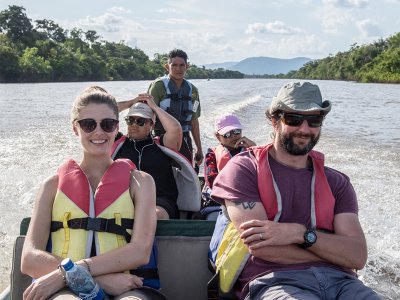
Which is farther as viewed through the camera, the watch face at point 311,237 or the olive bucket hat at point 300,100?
the olive bucket hat at point 300,100

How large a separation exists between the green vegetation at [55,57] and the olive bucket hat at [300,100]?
53827mm

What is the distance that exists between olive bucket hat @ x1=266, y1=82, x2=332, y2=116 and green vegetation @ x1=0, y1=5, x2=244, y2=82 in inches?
2119

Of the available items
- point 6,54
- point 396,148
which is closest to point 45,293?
point 396,148

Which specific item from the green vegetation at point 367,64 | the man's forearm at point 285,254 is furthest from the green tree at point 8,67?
the man's forearm at point 285,254

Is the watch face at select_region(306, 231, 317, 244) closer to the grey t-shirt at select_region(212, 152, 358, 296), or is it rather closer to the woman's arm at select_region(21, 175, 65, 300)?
the grey t-shirt at select_region(212, 152, 358, 296)

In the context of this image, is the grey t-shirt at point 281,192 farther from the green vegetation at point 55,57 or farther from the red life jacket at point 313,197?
the green vegetation at point 55,57

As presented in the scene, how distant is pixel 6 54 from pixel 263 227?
182 feet

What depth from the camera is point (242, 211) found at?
222 centimetres

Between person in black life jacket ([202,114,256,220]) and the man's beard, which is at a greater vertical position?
the man's beard

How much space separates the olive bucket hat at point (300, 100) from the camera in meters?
2.26

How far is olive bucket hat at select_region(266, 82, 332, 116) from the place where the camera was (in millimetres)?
2260

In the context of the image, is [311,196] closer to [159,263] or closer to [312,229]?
[312,229]

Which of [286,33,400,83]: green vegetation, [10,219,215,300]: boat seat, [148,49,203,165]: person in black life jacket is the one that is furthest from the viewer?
[286,33,400,83]: green vegetation

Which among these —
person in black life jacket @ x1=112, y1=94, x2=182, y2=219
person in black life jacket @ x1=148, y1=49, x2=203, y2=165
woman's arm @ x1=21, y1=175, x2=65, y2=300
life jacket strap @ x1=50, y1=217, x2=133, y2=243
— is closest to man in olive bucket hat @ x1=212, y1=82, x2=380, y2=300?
life jacket strap @ x1=50, y1=217, x2=133, y2=243
